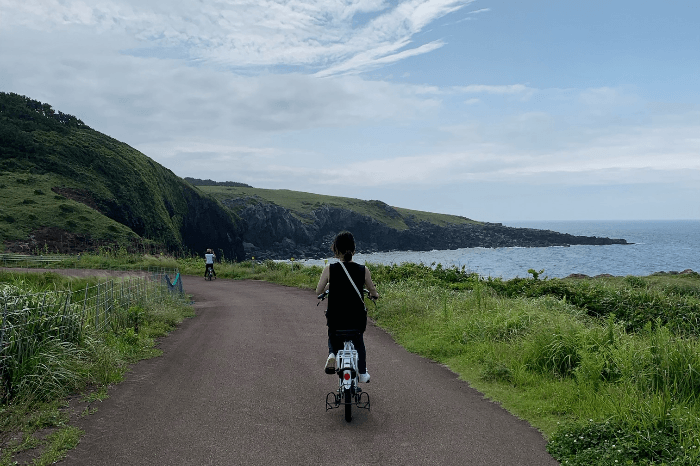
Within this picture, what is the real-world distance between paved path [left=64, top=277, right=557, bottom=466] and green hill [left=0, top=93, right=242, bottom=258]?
31.8 m

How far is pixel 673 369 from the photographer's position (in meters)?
6.13

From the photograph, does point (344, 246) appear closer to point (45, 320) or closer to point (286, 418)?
point (286, 418)

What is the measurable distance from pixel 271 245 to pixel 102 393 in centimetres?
11363

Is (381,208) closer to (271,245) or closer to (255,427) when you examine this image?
(271,245)

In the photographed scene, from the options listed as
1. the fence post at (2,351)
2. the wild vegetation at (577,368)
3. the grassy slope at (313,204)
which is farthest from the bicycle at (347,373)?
the grassy slope at (313,204)

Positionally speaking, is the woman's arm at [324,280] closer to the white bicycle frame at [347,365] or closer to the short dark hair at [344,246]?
the short dark hair at [344,246]

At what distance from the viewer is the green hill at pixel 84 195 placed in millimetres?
43000

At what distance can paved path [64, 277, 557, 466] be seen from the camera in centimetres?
481

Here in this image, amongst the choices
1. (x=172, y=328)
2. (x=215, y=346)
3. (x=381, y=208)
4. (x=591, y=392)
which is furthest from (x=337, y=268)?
(x=381, y=208)

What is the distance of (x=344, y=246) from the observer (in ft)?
19.8

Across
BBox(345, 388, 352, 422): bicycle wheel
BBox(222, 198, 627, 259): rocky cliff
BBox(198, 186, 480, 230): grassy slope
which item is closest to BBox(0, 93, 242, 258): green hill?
BBox(222, 198, 627, 259): rocky cliff

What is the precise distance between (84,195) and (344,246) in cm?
6231

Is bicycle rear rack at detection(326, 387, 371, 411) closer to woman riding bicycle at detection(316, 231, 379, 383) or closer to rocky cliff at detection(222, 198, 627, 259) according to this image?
woman riding bicycle at detection(316, 231, 379, 383)

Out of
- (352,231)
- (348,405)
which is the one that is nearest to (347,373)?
(348,405)
